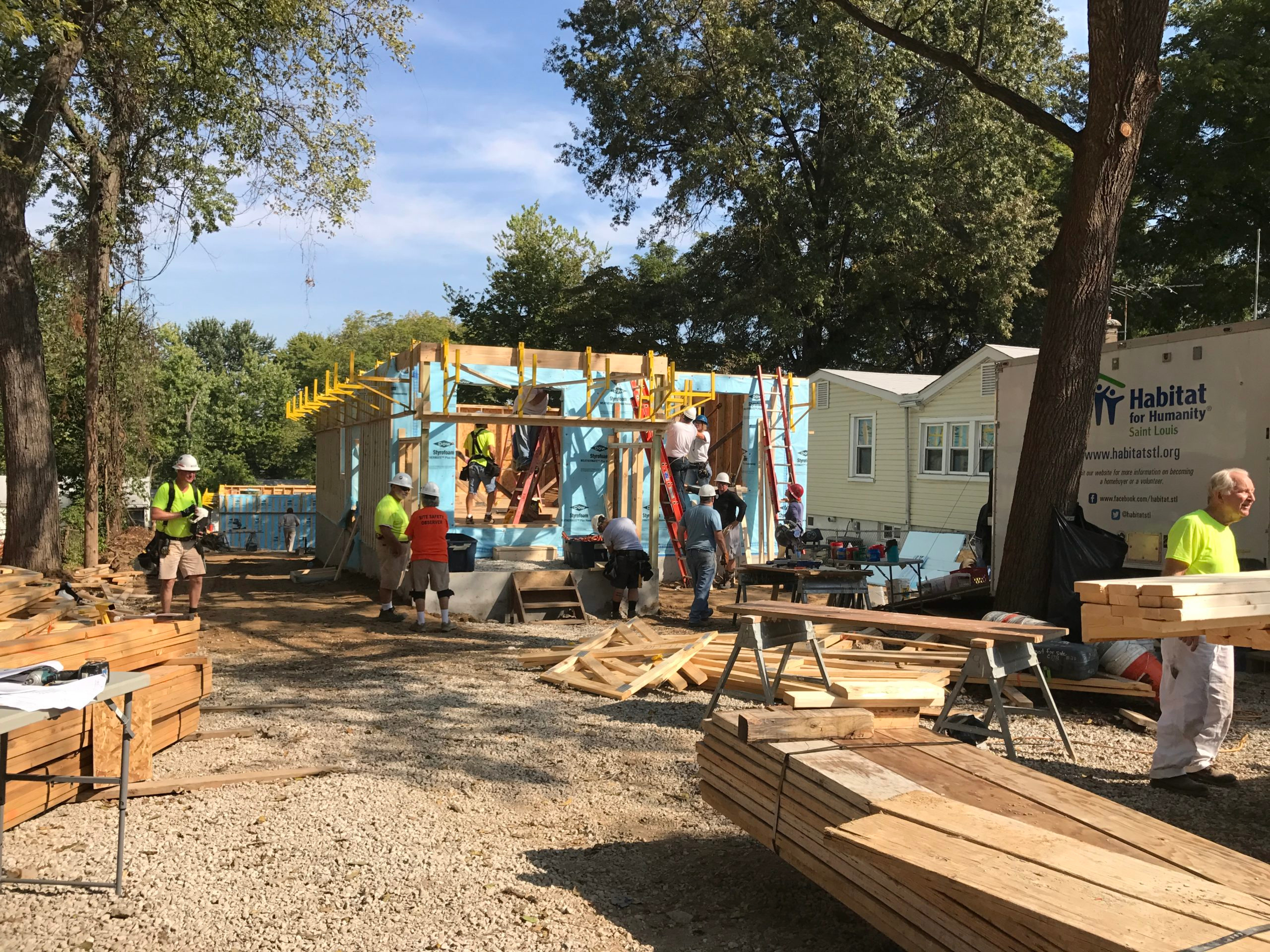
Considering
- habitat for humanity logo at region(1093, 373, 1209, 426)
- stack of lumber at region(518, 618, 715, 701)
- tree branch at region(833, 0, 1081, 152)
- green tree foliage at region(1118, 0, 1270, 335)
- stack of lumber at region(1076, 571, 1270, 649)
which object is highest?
green tree foliage at region(1118, 0, 1270, 335)

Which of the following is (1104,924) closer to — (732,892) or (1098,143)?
(732,892)

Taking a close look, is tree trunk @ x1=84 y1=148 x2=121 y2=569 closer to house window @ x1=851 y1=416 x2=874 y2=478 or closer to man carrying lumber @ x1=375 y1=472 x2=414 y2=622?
man carrying lumber @ x1=375 y1=472 x2=414 y2=622

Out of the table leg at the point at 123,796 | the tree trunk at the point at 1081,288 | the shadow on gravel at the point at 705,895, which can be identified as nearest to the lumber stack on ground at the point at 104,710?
the table leg at the point at 123,796

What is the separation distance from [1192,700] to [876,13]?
24084mm

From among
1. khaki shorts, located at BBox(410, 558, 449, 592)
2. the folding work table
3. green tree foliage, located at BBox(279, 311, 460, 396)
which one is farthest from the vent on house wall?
green tree foliage, located at BBox(279, 311, 460, 396)

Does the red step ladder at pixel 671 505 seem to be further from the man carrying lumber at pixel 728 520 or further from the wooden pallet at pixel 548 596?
the wooden pallet at pixel 548 596

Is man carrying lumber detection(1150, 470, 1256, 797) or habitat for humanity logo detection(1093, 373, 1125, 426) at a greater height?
habitat for humanity logo detection(1093, 373, 1125, 426)

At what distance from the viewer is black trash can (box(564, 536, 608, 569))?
1454cm

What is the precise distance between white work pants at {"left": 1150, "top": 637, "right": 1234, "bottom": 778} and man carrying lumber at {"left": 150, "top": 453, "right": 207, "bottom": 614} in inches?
367

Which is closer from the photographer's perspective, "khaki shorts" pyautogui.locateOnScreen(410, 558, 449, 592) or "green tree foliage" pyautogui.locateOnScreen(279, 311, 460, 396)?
"khaki shorts" pyautogui.locateOnScreen(410, 558, 449, 592)

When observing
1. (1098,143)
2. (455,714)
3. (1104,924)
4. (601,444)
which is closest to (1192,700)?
(1104,924)

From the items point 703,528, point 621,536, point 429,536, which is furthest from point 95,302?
point 703,528

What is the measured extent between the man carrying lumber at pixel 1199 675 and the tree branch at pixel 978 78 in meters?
5.24

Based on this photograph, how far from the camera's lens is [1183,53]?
85.5 feet
